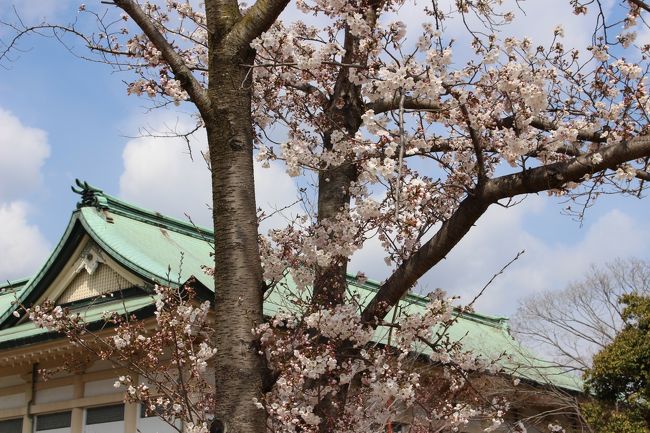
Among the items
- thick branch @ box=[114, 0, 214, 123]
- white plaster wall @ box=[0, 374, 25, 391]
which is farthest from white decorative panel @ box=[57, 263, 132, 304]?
thick branch @ box=[114, 0, 214, 123]

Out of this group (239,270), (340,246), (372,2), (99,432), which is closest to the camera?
(239,270)

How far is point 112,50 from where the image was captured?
236 inches

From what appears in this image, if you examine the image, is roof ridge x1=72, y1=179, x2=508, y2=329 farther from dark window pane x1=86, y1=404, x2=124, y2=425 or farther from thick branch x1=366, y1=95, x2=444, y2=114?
thick branch x1=366, y1=95, x2=444, y2=114

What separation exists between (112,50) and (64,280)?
7322mm

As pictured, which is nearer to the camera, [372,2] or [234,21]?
[234,21]

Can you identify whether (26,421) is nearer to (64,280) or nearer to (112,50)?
(64,280)

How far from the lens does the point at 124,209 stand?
519 inches

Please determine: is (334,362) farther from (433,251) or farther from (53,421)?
(53,421)

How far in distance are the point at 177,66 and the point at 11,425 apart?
31.7ft

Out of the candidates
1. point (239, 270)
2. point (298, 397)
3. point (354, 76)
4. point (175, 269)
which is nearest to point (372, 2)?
point (354, 76)

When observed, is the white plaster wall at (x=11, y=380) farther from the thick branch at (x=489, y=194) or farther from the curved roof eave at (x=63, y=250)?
the thick branch at (x=489, y=194)

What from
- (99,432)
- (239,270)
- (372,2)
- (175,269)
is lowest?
(239,270)

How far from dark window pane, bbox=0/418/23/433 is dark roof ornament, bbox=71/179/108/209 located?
3466 mm

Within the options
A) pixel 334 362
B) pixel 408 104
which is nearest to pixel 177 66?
pixel 408 104
